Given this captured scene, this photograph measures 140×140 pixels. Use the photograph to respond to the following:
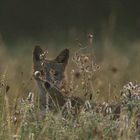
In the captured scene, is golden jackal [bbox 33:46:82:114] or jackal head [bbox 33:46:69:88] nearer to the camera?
golden jackal [bbox 33:46:82:114]

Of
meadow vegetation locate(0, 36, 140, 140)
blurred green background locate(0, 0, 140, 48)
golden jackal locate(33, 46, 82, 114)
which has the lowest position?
meadow vegetation locate(0, 36, 140, 140)

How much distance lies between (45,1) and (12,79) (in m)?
18.9

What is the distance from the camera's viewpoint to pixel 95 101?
7.36 m

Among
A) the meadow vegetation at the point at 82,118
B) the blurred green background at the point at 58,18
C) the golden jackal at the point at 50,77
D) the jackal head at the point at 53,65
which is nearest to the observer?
the meadow vegetation at the point at 82,118

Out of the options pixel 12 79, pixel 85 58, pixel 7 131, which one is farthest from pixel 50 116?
pixel 12 79

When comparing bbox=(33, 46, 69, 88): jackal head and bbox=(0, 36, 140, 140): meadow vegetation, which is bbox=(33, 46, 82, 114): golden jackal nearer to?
bbox=(33, 46, 69, 88): jackal head

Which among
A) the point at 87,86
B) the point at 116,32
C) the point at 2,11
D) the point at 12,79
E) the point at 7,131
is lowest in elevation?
the point at 7,131

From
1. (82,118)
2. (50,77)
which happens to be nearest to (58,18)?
(50,77)

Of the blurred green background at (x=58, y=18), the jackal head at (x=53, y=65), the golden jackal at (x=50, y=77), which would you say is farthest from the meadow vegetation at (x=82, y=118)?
the blurred green background at (x=58, y=18)

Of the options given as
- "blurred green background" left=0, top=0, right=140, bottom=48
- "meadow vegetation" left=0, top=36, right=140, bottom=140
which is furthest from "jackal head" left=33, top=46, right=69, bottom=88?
"blurred green background" left=0, top=0, right=140, bottom=48

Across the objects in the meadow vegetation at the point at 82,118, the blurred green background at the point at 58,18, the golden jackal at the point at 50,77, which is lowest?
the meadow vegetation at the point at 82,118

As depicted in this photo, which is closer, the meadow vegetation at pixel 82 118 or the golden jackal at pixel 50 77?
the meadow vegetation at pixel 82 118

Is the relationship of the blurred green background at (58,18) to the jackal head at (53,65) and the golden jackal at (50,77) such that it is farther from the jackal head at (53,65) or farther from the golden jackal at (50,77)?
the golden jackal at (50,77)

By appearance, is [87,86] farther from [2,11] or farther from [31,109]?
[2,11]
